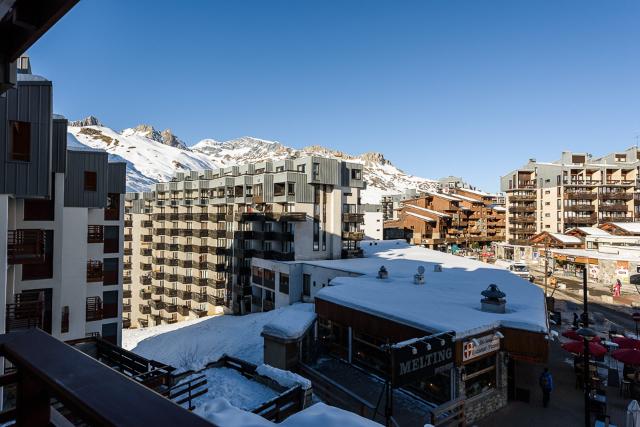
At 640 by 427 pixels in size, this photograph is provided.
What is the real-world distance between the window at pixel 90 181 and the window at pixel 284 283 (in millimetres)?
21289

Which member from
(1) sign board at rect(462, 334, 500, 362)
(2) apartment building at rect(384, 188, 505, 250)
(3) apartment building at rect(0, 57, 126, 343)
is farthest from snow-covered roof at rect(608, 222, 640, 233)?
(3) apartment building at rect(0, 57, 126, 343)

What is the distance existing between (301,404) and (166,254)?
63.5 metres

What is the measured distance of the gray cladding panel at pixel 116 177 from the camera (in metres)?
27.2

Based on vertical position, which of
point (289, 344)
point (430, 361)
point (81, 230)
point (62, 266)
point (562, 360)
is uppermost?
point (81, 230)

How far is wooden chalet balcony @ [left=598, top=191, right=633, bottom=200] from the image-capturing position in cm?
7681

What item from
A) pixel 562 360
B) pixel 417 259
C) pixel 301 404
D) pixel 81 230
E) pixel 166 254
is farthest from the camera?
pixel 166 254

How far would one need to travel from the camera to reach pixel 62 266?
22953 mm

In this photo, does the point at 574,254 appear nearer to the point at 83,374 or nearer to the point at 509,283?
the point at 509,283

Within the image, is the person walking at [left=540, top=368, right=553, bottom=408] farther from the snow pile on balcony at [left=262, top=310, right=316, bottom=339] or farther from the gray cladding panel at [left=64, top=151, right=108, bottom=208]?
the gray cladding panel at [left=64, top=151, right=108, bottom=208]

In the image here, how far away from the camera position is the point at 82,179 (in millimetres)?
24422

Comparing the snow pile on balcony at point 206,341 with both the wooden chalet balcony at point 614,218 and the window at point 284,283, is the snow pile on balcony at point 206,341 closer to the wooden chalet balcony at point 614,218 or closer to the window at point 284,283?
the window at point 284,283

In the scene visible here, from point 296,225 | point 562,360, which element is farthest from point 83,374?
point 296,225

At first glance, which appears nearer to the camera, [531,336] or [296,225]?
[531,336]

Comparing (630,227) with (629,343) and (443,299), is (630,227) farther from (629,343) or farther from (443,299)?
(443,299)
